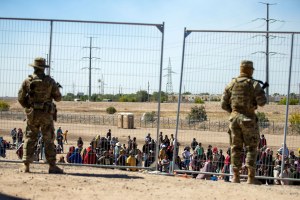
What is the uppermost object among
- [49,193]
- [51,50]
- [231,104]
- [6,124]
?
[51,50]

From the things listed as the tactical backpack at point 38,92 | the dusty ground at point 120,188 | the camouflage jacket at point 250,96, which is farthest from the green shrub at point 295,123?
the tactical backpack at point 38,92

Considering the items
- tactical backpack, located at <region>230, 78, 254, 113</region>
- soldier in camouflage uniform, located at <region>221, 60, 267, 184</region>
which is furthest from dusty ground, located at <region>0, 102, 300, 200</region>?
tactical backpack, located at <region>230, 78, 254, 113</region>

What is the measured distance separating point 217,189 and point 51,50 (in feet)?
15.1

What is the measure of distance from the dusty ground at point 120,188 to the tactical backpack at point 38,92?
4.32 feet

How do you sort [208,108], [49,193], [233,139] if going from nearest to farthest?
[49,193], [233,139], [208,108]

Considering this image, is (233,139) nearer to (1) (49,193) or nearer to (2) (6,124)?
(1) (49,193)

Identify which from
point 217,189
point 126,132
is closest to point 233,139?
point 217,189

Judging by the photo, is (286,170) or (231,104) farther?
(286,170)

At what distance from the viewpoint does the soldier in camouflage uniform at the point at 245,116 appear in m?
8.55

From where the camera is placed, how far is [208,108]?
10.5 m

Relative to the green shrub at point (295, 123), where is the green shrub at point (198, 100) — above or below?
above

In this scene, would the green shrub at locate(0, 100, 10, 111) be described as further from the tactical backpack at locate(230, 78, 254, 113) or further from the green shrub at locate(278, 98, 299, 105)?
the green shrub at locate(278, 98, 299, 105)

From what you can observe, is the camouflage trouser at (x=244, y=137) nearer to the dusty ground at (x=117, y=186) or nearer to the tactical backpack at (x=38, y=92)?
the dusty ground at (x=117, y=186)

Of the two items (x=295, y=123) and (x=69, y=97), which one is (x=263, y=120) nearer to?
(x=295, y=123)
